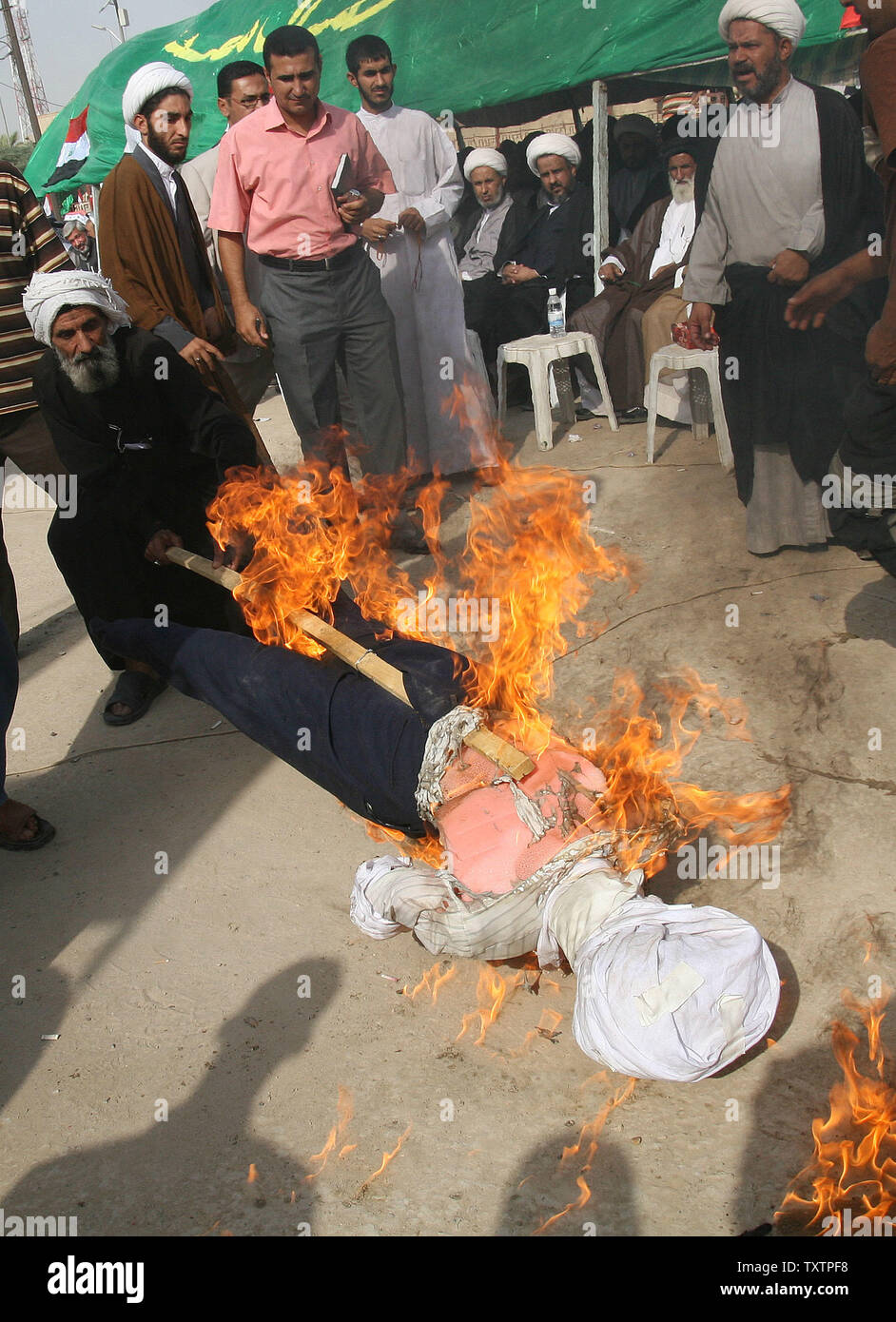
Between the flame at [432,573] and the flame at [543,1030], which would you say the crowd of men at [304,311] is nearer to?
the flame at [432,573]

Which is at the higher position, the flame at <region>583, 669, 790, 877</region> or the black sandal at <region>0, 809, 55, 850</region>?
the flame at <region>583, 669, 790, 877</region>

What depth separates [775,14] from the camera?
177 inches

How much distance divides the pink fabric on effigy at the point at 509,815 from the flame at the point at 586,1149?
56cm

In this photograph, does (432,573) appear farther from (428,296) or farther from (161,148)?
(161,148)

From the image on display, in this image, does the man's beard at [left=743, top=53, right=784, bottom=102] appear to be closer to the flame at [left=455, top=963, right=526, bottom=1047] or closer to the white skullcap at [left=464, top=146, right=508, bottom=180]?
the flame at [left=455, top=963, right=526, bottom=1047]

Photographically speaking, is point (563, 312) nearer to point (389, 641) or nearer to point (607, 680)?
point (607, 680)

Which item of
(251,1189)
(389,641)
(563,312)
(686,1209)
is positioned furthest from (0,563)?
(563,312)

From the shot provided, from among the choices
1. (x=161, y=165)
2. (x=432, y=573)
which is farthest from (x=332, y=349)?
(x=432, y=573)

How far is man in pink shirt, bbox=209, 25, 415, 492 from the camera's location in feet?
16.7

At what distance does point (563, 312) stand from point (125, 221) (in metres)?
3.94

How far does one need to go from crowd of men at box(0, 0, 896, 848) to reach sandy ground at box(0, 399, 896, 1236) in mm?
456

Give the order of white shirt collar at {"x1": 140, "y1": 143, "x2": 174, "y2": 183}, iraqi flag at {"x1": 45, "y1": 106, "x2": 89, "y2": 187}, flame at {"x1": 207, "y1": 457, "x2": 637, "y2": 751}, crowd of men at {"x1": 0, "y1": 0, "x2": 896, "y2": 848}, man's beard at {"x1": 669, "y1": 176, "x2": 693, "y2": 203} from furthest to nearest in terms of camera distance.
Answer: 1. iraqi flag at {"x1": 45, "y1": 106, "x2": 89, "y2": 187}
2. man's beard at {"x1": 669, "y1": 176, "x2": 693, "y2": 203}
3. white shirt collar at {"x1": 140, "y1": 143, "x2": 174, "y2": 183}
4. crowd of men at {"x1": 0, "y1": 0, "x2": 896, "y2": 848}
5. flame at {"x1": 207, "y1": 457, "x2": 637, "y2": 751}

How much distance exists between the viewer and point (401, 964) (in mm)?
2795

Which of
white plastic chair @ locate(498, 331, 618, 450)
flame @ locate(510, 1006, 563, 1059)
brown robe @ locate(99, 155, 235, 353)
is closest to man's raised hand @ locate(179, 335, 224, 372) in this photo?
brown robe @ locate(99, 155, 235, 353)
